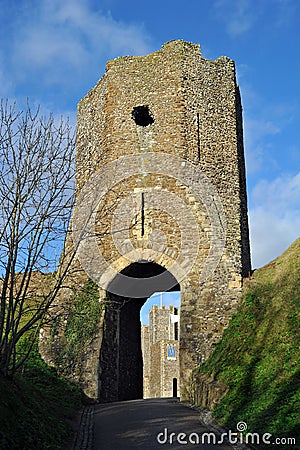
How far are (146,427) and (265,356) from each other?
115 inches

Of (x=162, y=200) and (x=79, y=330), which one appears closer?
(x=79, y=330)

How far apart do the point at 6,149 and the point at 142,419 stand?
599 centimetres

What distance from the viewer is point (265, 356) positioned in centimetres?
1020

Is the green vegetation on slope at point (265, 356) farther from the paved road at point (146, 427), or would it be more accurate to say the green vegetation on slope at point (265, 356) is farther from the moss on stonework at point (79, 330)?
the moss on stonework at point (79, 330)

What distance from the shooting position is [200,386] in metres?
12.0

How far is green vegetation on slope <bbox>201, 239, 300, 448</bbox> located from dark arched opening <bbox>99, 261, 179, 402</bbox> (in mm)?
3195

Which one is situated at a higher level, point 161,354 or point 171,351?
point 171,351

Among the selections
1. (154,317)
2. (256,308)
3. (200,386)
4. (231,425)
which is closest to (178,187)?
(256,308)

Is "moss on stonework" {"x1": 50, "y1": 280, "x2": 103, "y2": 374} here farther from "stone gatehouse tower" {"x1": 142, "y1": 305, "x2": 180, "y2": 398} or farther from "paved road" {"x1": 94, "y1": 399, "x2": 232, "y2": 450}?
"stone gatehouse tower" {"x1": 142, "y1": 305, "x2": 180, "y2": 398}

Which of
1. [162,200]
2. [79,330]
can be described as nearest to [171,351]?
[79,330]

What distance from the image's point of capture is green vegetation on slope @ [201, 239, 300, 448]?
7.84 meters

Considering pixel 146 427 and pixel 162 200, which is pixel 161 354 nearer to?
pixel 162 200

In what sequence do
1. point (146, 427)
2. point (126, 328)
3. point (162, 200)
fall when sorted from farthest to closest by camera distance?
1. point (126, 328)
2. point (162, 200)
3. point (146, 427)

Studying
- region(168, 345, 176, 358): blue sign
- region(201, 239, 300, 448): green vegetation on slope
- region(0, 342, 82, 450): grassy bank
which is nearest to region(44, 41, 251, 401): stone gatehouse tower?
region(201, 239, 300, 448): green vegetation on slope
